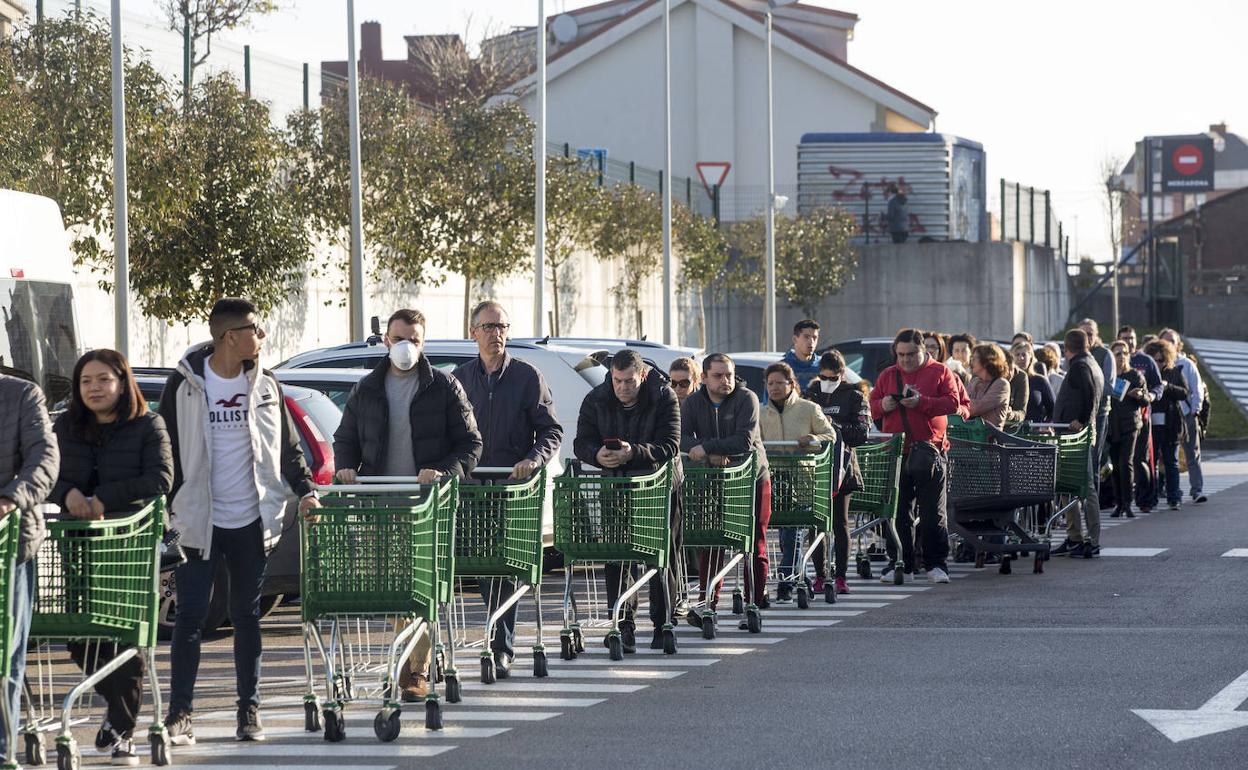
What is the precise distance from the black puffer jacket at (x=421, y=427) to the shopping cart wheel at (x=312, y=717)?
1463 mm

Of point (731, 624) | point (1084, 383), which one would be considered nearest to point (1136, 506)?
point (1084, 383)

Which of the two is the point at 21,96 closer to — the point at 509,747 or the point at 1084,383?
the point at 1084,383

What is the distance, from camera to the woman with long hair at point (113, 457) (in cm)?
823

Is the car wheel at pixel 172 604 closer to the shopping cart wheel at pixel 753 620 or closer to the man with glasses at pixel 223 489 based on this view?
the man with glasses at pixel 223 489

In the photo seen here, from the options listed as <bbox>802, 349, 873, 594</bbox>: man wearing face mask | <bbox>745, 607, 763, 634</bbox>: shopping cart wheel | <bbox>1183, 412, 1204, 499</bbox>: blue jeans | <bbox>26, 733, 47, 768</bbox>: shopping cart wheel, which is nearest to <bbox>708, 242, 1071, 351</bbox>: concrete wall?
<bbox>1183, 412, 1204, 499</bbox>: blue jeans

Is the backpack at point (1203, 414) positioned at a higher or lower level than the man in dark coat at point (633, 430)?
lower

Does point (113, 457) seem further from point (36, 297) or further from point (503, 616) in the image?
point (36, 297)

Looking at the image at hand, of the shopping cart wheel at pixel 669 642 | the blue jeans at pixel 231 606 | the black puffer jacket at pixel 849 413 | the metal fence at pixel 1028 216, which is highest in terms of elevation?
the metal fence at pixel 1028 216

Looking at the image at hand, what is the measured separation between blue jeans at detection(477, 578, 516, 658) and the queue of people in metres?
0.01

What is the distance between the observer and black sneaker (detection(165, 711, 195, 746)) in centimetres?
846

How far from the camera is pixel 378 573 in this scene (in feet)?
28.3

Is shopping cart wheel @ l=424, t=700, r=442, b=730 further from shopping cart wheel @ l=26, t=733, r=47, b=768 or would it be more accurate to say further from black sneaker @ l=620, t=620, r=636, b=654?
black sneaker @ l=620, t=620, r=636, b=654

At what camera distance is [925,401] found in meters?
14.8

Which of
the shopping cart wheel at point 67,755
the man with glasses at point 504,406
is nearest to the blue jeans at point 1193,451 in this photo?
the man with glasses at point 504,406
